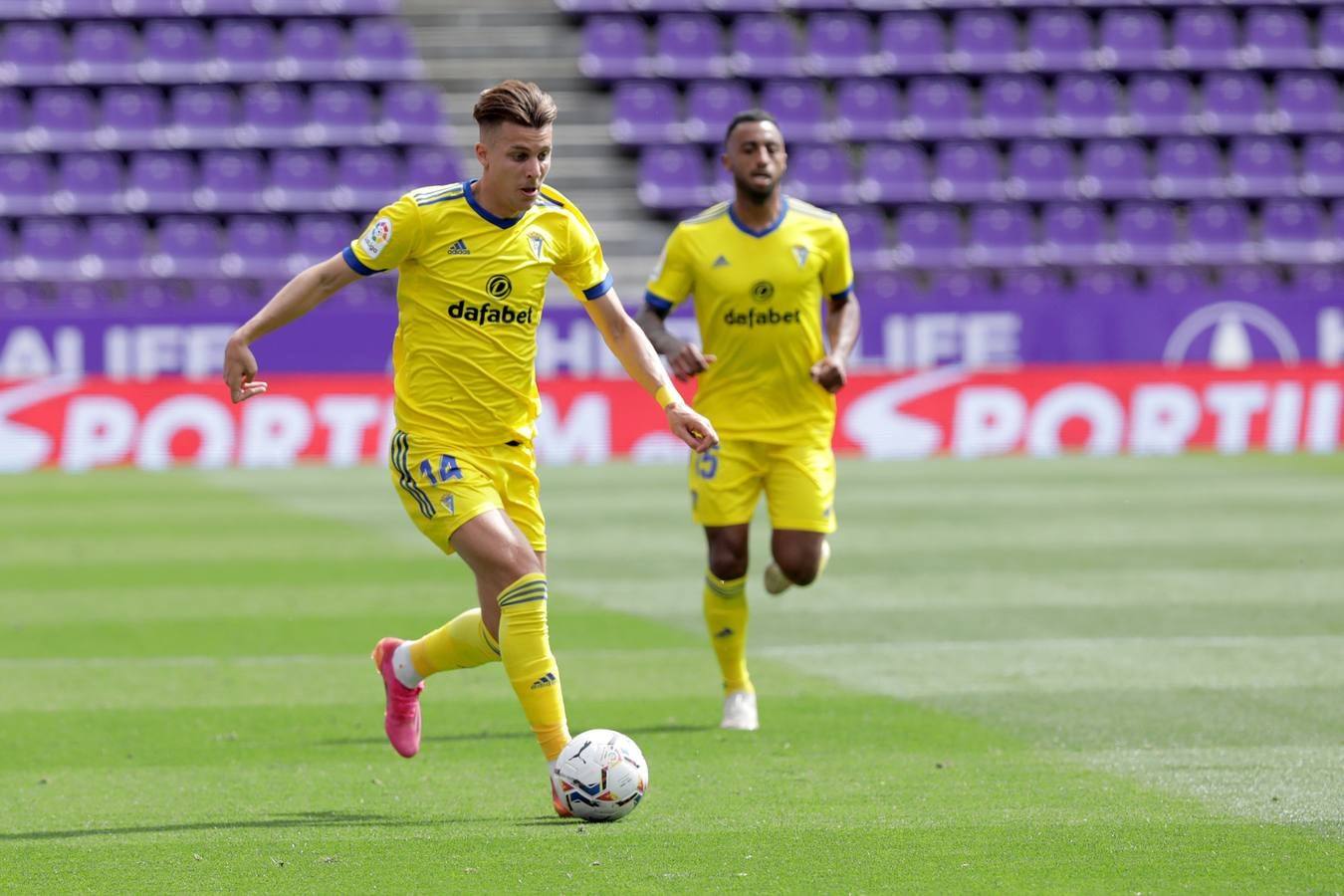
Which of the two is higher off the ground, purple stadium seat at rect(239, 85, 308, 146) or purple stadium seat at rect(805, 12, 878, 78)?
purple stadium seat at rect(805, 12, 878, 78)

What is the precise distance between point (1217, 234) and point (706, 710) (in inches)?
790

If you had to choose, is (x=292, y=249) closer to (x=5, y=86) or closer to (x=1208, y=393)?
(x=5, y=86)

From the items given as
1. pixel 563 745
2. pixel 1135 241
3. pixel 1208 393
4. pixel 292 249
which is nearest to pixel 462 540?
pixel 563 745

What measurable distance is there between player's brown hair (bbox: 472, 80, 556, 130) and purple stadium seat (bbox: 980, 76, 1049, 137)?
72.2 feet

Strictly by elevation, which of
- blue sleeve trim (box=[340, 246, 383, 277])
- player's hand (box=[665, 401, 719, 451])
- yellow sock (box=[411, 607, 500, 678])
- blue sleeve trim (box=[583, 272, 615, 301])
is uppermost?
blue sleeve trim (box=[340, 246, 383, 277])

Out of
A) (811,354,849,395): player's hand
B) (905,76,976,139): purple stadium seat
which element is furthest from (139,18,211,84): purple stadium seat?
(811,354,849,395): player's hand

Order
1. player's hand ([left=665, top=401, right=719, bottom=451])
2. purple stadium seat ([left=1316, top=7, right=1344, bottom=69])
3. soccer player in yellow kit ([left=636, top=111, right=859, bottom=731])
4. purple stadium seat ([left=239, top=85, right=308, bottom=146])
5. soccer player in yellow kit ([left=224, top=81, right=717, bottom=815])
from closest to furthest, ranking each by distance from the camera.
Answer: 1. soccer player in yellow kit ([left=224, top=81, right=717, bottom=815])
2. player's hand ([left=665, top=401, right=719, bottom=451])
3. soccer player in yellow kit ([left=636, top=111, right=859, bottom=731])
4. purple stadium seat ([left=239, top=85, right=308, bottom=146])
5. purple stadium seat ([left=1316, top=7, right=1344, bottom=69])

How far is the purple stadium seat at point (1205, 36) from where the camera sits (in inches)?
1129

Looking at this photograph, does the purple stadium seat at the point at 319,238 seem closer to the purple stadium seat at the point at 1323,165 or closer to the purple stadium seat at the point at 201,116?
the purple stadium seat at the point at 201,116

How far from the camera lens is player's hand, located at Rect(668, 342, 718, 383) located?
7855mm

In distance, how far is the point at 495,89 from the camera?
244 inches

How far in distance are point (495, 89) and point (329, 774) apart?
2526 mm

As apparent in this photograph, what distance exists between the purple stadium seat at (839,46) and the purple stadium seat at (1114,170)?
3301 mm

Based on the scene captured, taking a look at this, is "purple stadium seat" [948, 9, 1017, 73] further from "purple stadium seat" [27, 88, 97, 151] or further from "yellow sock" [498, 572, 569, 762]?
"yellow sock" [498, 572, 569, 762]
